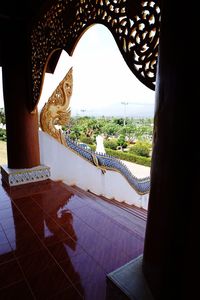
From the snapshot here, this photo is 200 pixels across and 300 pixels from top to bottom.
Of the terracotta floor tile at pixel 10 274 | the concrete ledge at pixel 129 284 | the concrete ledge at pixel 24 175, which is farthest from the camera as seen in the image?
the concrete ledge at pixel 24 175

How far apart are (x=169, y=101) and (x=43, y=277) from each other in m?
1.40

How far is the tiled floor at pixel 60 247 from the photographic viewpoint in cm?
131

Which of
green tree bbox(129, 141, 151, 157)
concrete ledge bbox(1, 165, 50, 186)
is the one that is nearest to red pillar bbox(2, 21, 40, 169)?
concrete ledge bbox(1, 165, 50, 186)

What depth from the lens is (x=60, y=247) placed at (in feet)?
5.61

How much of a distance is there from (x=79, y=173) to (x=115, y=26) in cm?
323

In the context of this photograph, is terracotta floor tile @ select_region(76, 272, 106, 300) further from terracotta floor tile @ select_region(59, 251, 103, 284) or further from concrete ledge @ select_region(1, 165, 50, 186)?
concrete ledge @ select_region(1, 165, 50, 186)

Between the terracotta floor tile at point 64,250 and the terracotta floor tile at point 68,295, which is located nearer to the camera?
the terracotta floor tile at point 68,295

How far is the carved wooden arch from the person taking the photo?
126cm

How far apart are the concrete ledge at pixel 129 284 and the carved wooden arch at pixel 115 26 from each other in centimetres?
106

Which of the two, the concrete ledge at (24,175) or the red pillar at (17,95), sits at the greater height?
the red pillar at (17,95)

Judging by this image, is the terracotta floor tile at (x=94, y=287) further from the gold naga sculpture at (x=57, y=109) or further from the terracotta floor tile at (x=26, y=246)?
the gold naga sculpture at (x=57, y=109)

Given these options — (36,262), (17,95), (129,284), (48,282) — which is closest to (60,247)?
(36,262)

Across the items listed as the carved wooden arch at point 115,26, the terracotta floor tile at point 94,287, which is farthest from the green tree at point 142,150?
the terracotta floor tile at point 94,287

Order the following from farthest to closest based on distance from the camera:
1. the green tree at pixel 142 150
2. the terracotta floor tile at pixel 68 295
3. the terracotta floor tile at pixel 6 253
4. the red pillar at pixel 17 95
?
1. the green tree at pixel 142 150
2. the red pillar at pixel 17 95
3. the terracotta floor tile at pixel 6 253
4. the terracotta floor tile at pixel 68 295
